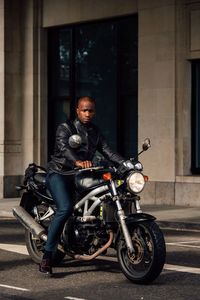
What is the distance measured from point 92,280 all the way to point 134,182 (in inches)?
45.8

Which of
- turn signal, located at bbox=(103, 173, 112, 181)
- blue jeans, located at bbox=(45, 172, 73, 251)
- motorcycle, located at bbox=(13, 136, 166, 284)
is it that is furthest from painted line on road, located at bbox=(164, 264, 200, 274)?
A: turn signal, located at bbox=(103, 173, 112, 181)

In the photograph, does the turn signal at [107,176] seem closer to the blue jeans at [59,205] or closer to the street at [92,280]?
the blue jeans at [59,205]

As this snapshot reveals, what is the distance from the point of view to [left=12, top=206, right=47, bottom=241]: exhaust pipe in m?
8.55

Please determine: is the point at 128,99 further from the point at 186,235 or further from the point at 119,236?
the point at 119,236

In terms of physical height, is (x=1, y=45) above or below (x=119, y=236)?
above

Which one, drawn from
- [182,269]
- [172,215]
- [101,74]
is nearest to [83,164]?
[182,269]

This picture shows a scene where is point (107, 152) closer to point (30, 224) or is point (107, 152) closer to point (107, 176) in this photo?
point (107, 176)

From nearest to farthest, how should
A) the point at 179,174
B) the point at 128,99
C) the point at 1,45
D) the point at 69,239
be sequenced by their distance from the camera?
1. the point at 69,239
2. the point at 179,174
3. the point at 128,99
4. the point at 1,45

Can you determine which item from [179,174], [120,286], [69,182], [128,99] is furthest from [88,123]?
[128,99]

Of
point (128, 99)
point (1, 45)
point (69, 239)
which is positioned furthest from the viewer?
point (1, 45)

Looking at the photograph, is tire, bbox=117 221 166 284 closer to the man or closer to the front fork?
the front fork

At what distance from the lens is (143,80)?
1931cm

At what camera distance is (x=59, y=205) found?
8.10 meters

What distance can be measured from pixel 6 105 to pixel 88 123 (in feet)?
45.6
